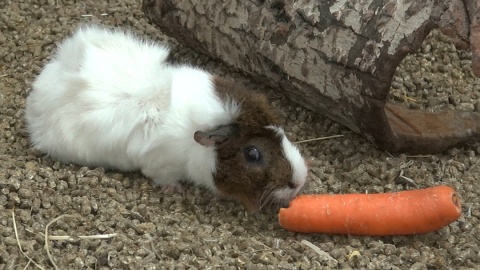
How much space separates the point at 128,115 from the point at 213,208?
515mm

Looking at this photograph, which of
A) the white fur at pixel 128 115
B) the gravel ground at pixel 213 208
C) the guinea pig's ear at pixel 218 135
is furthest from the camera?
the white fur at pixel 128 115

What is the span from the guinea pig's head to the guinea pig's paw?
0.79 ft

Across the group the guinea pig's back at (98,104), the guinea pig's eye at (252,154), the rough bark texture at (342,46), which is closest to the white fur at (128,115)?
the guinea pig's back at (98,104)

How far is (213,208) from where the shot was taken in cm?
262

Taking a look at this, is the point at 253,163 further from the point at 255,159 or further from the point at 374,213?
the point at 374,213

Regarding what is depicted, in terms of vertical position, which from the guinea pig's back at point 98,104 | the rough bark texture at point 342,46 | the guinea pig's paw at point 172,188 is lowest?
the guinea pig's paw at point 172,188

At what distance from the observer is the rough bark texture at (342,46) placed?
242cm

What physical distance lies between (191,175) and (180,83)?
0.39 metres

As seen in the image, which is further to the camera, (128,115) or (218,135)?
(128,115)

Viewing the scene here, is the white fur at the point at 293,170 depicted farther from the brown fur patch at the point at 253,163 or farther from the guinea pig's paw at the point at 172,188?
the guinea pig's paw at the point at 172,188

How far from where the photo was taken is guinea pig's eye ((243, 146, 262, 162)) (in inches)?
99.1

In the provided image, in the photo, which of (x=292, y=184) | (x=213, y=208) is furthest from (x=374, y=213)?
(x=213, y=208)

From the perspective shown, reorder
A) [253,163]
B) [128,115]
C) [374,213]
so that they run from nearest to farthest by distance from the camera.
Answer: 1. [374,213]
2. [253,163]
3. [128,115]

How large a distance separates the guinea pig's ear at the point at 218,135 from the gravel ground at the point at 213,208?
288mm
